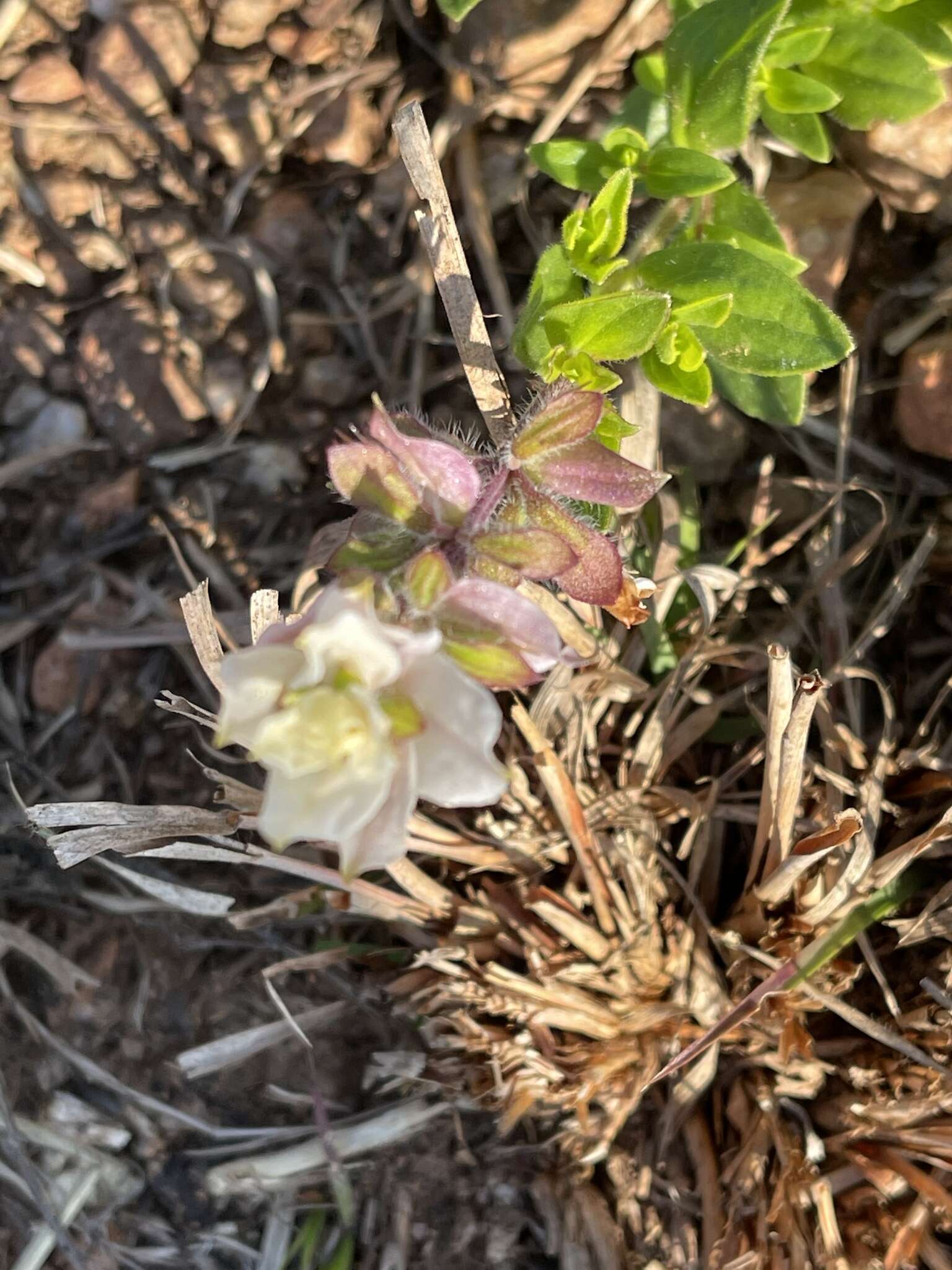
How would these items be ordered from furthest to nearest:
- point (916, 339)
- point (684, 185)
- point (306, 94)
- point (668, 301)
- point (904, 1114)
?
point (306, 94)
point (916, 339)
point (904, 1114)
point (684, 185)
point (668, 301)

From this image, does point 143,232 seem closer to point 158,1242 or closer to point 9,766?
point 9,766

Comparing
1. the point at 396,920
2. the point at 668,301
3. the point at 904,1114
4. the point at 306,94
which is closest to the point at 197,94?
the point at 306,94

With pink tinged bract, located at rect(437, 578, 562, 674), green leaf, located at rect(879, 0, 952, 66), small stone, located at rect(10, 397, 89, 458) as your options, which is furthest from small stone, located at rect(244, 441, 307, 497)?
green leaf, located at rect(879, 0, 952, 66)

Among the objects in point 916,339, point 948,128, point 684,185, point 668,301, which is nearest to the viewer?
point 668,301

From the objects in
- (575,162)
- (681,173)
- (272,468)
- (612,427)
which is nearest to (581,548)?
(612,427)

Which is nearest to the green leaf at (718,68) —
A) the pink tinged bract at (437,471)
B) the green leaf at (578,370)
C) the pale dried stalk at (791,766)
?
the green leaf at (578,370)

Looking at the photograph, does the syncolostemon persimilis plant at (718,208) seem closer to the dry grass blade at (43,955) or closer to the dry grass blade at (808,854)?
the dry grass blade at (808,854)
